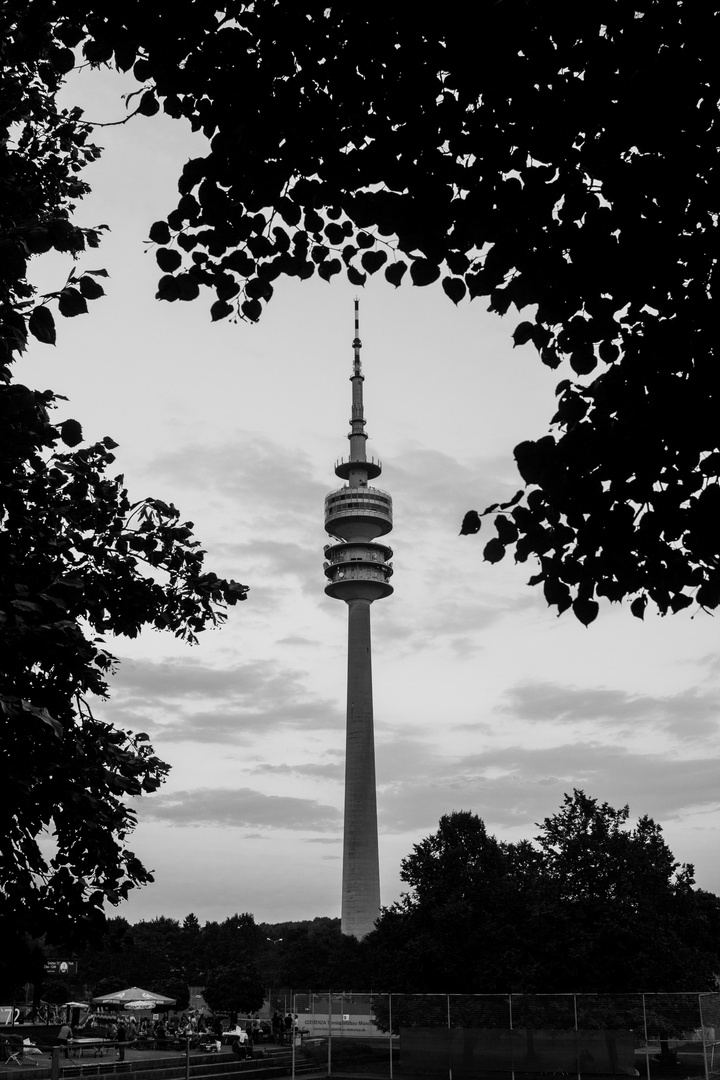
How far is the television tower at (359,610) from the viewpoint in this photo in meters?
104

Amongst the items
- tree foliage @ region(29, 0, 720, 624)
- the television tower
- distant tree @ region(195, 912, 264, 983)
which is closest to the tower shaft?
the television tower

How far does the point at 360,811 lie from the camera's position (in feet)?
344

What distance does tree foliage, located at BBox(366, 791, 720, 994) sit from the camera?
4312 cm

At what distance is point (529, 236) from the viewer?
647cm

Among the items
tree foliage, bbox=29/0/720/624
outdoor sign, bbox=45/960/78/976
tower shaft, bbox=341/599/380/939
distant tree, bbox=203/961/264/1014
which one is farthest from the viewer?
tower shaft, bbox=341/599/380/939

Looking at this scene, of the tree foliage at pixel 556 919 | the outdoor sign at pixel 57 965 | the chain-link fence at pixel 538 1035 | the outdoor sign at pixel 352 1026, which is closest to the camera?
the outdoor sign at pixel 57 965

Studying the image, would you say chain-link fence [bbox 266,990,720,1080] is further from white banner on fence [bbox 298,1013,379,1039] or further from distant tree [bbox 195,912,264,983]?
distant tree [bbox 195,912,264,983]

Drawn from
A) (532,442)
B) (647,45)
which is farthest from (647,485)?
(647,45)

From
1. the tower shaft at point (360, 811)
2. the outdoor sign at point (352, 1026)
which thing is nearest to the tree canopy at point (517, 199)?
the outdoor sign at point (352, 1026)

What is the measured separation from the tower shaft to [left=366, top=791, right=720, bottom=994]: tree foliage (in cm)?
5083

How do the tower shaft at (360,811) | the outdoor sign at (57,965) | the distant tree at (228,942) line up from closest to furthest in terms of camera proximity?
the outdoor sign at (57,965) → the tower shaft at (360,811) → the distant tree at (228,942)

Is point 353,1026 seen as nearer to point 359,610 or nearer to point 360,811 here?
point 360,811

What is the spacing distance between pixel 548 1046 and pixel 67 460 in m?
27.8

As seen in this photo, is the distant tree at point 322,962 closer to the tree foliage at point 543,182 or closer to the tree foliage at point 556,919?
the tree foliage at point 556,919
